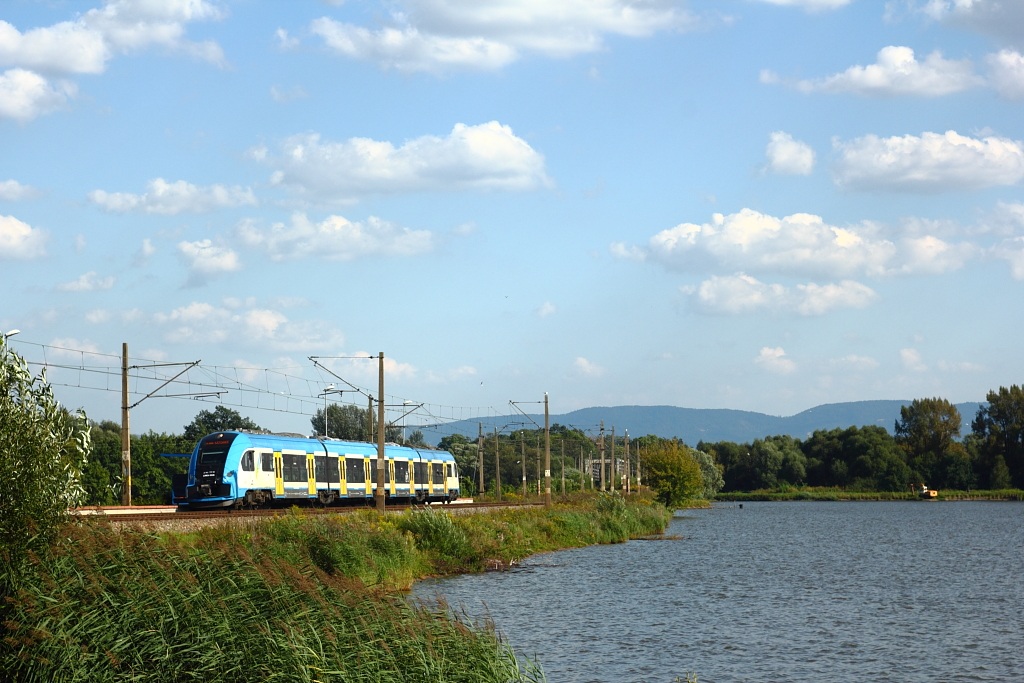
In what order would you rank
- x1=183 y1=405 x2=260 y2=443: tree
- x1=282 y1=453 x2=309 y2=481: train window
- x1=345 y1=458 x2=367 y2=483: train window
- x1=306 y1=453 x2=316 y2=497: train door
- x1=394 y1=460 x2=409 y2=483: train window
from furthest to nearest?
x1=183 y1=405 x2=260 y2=443: tree < x1=394 y1=460 x2=409 y2=483: train window < x1=345 y1=458 x2=367 y2=483: train window < x1=306 y1=453 x2=316 y2=497: train door < x1=282 y1=453 x2=309 y2=481: train window

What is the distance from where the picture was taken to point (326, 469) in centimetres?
4988

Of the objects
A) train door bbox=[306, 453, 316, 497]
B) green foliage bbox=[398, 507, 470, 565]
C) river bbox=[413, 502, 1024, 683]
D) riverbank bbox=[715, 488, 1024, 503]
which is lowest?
riverbank bbox=[715, 488, 1024, 503]

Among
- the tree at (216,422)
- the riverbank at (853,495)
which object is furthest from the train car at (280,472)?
the riverbank at (853,495)

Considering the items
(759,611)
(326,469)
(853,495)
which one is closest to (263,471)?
(326,469)

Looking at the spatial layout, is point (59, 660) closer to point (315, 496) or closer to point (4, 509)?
point (4, 509)

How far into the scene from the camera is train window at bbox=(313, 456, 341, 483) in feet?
161

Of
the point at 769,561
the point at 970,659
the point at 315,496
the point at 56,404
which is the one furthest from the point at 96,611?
the point at 769,561

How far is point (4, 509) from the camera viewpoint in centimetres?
1594

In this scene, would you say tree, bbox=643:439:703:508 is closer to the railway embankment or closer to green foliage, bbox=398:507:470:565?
green foliage, bbox=398:507:470:565

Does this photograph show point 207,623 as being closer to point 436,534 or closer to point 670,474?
point 436,534

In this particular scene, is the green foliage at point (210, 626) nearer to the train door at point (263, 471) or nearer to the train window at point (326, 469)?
the train door at point (263, 471)

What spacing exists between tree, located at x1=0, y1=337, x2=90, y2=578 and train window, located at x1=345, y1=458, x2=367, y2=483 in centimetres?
3516

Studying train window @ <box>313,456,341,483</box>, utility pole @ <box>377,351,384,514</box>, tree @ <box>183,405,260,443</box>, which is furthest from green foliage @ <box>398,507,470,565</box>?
tree @ <box>183,405,260,443</box>

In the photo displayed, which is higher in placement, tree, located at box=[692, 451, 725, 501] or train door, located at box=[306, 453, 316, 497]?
train door, located at box=[306, 453, 316, 497]
